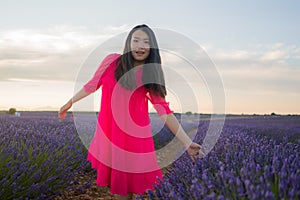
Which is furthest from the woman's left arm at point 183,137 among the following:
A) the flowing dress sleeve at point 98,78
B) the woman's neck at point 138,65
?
the flowing dress sleeve at point 98,78

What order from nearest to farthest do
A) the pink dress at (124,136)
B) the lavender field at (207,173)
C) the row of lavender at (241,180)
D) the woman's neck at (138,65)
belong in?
the row of lavender at (241,180), the lavender field at (207,173), the pink dress at (124,136), the woman's neck at (138,65)

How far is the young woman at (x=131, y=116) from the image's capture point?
2.43 meters

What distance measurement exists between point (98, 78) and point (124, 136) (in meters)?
0.47

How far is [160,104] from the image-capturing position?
2.49m

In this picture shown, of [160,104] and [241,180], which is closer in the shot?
[241,180]

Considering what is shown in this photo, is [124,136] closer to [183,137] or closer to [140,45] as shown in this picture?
[183,137]

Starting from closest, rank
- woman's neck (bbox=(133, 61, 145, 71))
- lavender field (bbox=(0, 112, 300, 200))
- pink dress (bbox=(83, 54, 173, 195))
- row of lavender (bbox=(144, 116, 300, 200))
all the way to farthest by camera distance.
A: row of lavender (bbox=(144, 116, 300, 200)), lavender field (bbox=(0, 112, 300, 200)), pink dress (bbox=(83, 54, 173, 195)), woman's neck (bbox=(133, 61, 145, 71))

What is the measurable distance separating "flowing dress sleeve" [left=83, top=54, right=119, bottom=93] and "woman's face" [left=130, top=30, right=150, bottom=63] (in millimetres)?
173

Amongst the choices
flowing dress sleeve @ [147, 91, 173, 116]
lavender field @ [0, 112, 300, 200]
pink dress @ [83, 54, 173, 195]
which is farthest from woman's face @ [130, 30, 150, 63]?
lavender field @ [0, 112, 300, 200]

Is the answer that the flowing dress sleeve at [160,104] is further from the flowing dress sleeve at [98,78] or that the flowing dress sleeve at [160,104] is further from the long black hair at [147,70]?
the flowing dress sleeve at [98,78]

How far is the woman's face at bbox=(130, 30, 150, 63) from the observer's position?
250cm

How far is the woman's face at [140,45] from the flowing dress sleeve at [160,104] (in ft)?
0.88

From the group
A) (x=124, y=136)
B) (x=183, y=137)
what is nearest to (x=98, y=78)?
(x=124, y=136)

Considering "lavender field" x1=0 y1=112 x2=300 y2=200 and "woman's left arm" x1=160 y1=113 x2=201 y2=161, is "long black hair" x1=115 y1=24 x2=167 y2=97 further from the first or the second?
"lavender field" x1=0 y1=112 x2=300 y2=200
